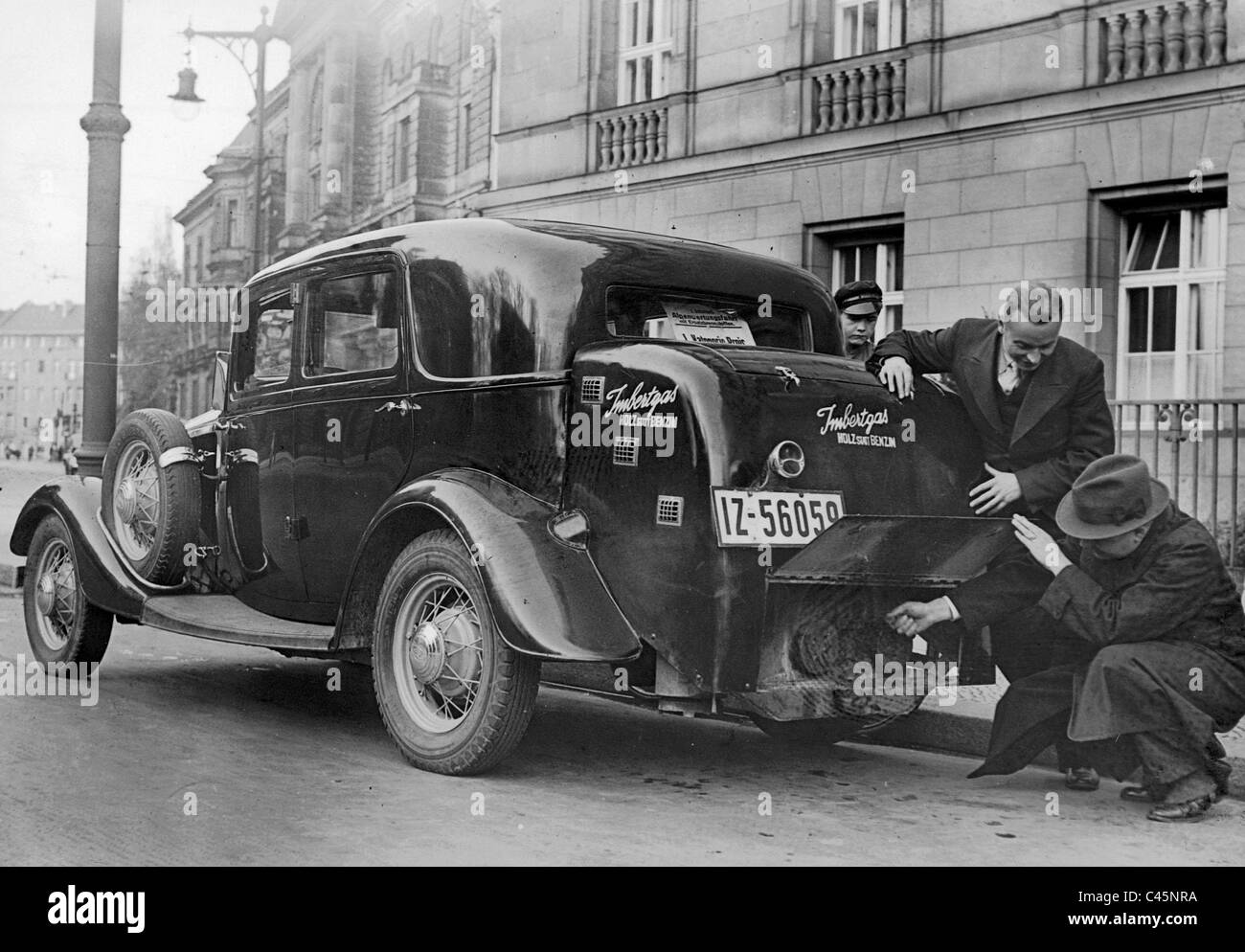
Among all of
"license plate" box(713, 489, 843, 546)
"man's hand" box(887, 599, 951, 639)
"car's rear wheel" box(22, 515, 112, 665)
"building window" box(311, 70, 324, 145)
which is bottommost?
"car's rear wheel" box(22, 515, 112, 665)

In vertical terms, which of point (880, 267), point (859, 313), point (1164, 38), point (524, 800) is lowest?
point (524, 800)

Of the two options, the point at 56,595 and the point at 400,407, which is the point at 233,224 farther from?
the point at 400,407

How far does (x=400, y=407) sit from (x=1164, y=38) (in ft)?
27.4

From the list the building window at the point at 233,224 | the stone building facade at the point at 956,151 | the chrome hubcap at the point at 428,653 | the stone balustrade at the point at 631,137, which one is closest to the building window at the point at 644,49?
the stone building facade at the point at 956,151

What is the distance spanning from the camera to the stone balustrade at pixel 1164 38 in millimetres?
11336

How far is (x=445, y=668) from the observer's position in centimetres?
542

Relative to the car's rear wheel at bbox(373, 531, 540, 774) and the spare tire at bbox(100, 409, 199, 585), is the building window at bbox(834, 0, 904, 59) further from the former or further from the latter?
the car's rear wheel at bbox(373, 531, 540, 774)

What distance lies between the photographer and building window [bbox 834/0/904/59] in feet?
45.6

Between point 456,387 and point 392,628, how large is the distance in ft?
3.21

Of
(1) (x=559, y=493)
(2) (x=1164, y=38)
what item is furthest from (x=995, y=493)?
(2) (x=1164, y=38)

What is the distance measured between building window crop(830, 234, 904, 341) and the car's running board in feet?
27.2

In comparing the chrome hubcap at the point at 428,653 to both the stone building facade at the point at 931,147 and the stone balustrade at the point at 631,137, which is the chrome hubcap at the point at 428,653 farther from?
the stone balustrade at the point at 631,137
